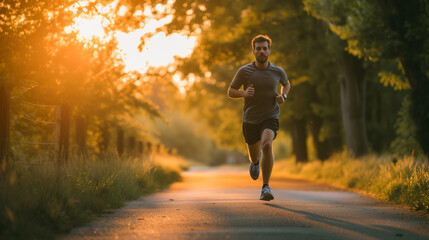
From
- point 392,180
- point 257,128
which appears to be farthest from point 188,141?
point 257,128

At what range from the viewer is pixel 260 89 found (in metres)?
9.04

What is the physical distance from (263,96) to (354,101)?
12.1m

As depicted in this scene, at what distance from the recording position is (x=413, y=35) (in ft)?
49.0

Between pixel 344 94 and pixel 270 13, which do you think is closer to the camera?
pixel 344 94

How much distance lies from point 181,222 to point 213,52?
17.3 m

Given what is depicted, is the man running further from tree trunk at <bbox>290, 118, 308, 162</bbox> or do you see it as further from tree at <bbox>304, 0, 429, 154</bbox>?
tree trunk at <bbox>290, 118, 308, 162</bbox>

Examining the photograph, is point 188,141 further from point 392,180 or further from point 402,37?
point 392,180

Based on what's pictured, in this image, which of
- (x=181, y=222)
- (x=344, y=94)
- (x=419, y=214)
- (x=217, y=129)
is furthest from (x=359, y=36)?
(x=217, y=129)

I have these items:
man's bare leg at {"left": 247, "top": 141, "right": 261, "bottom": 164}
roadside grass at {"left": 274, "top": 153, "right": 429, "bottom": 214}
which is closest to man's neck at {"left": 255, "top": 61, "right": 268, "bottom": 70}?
man's bare leg at {"left": 247, "top": 141, "right": 261, "bottom": 164}

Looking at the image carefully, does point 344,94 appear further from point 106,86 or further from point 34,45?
point 34,45

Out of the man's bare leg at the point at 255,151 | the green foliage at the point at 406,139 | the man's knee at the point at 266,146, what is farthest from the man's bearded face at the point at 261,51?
the green foliage at the point at 406,139

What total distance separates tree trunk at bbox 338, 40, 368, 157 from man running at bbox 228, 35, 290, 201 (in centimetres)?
1160

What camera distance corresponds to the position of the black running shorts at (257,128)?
9102 millimetres

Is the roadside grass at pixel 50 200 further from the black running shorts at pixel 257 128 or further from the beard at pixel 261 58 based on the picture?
the beard at pixel 261 58
